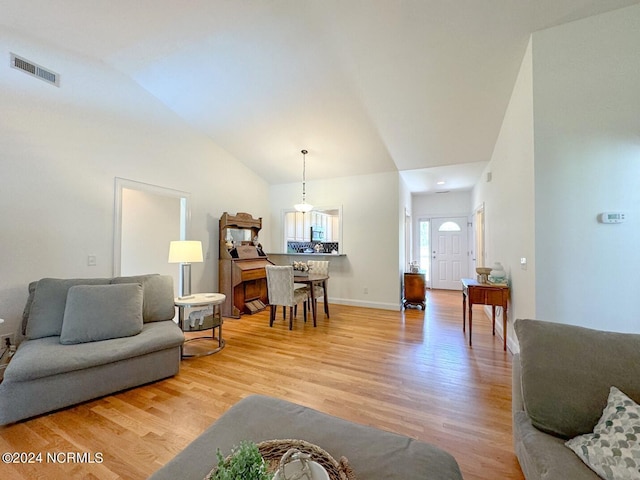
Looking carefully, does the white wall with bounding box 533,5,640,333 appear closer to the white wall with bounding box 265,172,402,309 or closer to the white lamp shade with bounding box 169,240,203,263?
the white wall with bounding box 265,172,402,309

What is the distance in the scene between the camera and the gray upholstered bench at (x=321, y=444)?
892 mm

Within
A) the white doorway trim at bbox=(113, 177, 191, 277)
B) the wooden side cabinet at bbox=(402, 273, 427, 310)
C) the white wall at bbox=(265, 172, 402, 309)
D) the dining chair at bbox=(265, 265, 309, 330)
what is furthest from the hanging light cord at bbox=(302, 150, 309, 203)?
the wooden side cabinet at bbox=(402, 273, 427, 310)

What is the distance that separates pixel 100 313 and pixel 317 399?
211 centimetres

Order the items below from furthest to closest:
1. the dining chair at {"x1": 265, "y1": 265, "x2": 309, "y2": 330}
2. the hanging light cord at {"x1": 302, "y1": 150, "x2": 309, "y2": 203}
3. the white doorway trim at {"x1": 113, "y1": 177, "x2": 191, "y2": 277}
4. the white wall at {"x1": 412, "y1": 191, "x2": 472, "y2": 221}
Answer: the white wall at {"x1": 412, "y1": 191, "x2": 472, "y2": 221} → the hanging light cord at {"x1": 302, "y1": 150, "x2": 309, "y2": 203} → the dining chair at {"x1": 265, "y1": 265, "x2": 309, "y2": 330} → the white doorway trim at {"x1": 113, "y1": 177, "x2": 191, "y2": 277}

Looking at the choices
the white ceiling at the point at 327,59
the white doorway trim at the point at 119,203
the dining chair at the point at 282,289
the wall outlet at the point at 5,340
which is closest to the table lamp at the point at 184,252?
the white doorway trim at the point at 119,203

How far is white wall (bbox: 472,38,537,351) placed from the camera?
8.00 feet

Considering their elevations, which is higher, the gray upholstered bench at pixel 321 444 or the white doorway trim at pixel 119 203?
the white doorway trim at pixel 119 203

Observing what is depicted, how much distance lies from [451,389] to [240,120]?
446 cm

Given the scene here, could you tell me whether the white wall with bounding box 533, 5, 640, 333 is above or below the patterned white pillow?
above

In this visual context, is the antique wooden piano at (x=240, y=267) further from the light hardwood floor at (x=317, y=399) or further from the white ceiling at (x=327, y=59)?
the white ceiling at (x=327, y=59)

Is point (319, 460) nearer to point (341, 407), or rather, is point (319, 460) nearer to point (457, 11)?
point (341, 407)

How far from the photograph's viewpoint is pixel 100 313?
236 centimetres

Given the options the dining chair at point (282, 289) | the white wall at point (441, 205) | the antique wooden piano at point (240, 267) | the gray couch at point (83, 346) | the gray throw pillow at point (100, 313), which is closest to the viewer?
the gray couch at point (83, 346)

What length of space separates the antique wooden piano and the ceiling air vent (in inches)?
102
